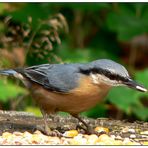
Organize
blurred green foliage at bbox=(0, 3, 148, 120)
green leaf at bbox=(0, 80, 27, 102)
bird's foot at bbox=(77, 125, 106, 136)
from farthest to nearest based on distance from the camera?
1. blurred green foliage at bbox=(0, 3, 148, 120)
2. green leaf at bbox=(0, 80, 27, 102)
3. bird's foot at bbox=(77, 125, 106, 136)

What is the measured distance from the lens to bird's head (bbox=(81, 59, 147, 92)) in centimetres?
640

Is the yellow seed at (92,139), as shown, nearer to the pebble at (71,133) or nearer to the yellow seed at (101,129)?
the pebble at (71,133)

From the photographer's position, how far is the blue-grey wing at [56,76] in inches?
261

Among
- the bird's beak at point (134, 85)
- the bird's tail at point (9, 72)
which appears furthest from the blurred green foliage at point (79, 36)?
the bird's beak at point (134, 85)

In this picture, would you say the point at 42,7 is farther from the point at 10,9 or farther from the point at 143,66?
the point at 143,66

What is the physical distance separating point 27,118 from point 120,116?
250 cm

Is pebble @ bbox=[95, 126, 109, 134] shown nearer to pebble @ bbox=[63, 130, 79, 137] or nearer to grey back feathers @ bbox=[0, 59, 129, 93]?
pebble @ bbox=[63, 130, 79, 137]

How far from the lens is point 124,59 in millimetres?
12227

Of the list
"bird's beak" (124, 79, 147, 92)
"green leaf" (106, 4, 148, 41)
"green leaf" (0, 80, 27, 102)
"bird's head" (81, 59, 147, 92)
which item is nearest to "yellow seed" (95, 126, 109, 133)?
"bird's head" (81, 59, 147, 92)

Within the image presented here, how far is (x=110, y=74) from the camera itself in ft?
21.2

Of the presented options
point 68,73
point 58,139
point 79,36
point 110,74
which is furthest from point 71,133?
point 79,36

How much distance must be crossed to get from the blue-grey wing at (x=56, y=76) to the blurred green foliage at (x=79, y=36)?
1057mm

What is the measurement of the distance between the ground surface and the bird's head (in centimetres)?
47

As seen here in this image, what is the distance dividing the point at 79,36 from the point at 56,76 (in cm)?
399
